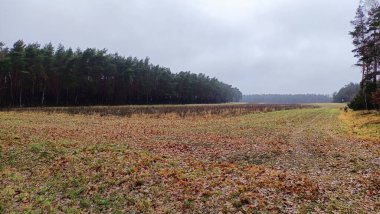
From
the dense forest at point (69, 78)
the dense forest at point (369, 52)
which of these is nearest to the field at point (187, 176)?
the dense forest at point (369, 52)

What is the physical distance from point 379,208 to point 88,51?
77434 millimetres

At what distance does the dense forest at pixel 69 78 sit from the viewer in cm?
6669

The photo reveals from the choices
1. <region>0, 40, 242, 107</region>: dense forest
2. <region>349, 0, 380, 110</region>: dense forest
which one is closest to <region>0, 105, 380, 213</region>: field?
<region>349, 0, 380, 110</region>: dense forest

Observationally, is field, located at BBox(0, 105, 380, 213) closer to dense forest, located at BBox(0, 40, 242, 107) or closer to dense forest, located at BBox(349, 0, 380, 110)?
dense forest, located at BBox(349, 0, 380, 110)

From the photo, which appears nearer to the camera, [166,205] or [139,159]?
[166,205]

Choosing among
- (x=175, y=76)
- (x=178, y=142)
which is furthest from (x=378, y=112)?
(x=175, y=76)

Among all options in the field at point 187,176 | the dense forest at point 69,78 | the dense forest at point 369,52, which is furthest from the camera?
the dense forest at point 69,78

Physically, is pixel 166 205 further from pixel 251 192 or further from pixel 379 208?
pixel 379 208

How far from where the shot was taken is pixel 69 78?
73.6m

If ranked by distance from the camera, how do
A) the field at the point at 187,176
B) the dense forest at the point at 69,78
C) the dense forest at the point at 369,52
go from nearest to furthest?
the field at the point at 187,176, the dense forest at the point at 369,52, the dense forest at the point at 69,78

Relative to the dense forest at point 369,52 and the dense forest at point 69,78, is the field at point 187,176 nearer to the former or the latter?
the dense forest at point 369,52

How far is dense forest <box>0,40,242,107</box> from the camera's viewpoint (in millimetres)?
66688

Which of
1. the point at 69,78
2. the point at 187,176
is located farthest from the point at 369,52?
the point at 69,78

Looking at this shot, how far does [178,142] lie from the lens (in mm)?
22406
